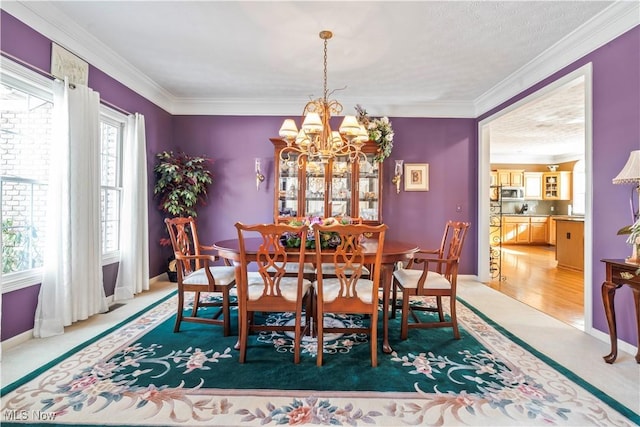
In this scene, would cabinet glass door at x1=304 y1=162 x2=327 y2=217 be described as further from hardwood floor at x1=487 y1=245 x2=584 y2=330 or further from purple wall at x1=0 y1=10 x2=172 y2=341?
hardwood floor at x1=487 y1=245 x2=584 y2=330

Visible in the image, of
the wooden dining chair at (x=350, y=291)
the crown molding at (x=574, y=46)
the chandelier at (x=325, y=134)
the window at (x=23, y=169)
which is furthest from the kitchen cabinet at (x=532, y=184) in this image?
the window at (x=23, y=169)

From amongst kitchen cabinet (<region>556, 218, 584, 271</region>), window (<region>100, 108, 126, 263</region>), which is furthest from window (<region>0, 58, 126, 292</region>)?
kitchen cabinet (<region>556, 218, 584, 271</region>)

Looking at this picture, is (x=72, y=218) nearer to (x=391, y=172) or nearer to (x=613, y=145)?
(x=391, y=172)

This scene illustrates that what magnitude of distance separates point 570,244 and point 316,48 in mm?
5680

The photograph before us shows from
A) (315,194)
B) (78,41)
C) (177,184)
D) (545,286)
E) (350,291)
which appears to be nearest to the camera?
(350,291)

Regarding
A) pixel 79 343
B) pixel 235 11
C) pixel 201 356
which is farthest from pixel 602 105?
pixel 79 343

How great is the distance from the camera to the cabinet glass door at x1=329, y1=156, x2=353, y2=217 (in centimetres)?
444

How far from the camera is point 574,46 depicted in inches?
112

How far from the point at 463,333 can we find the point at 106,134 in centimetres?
422

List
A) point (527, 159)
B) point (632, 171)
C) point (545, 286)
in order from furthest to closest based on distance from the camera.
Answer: point (527, 159) < point (545, 286) < point (632, 171)

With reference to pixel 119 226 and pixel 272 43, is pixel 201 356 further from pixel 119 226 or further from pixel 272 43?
pixel 272 43

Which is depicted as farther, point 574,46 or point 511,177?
point 511,177

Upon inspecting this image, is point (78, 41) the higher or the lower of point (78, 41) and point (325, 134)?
the higher

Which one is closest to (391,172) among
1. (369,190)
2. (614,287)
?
(369,190)
